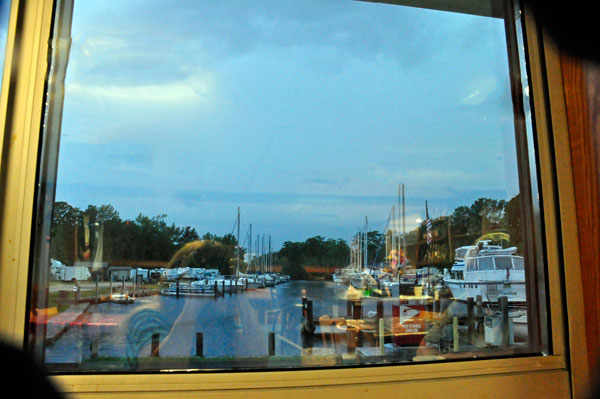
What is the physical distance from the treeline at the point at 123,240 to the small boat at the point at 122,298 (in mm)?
114

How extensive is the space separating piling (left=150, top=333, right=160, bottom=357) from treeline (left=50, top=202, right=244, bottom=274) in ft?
0.97

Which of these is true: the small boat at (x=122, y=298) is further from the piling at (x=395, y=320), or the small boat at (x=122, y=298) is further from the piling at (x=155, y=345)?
the piling at (x=395, y=320)

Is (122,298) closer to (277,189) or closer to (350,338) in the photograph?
(350,338)

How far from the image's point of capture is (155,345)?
1104 millimetres

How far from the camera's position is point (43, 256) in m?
0.76

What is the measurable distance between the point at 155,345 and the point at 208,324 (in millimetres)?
524

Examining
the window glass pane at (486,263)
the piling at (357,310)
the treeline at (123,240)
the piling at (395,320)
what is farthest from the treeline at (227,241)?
the piling at (395,320)

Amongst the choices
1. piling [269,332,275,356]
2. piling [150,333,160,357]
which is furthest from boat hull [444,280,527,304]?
piling [150,333,160,357]

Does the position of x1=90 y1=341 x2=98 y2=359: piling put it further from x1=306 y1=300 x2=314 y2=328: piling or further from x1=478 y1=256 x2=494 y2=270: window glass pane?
x1=478 y1=256 x2=494 y2=270: window glass pane

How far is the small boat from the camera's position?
1.37 metres

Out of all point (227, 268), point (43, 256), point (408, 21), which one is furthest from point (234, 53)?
point (43, 256)

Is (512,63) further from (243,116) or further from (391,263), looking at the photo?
(391,263)

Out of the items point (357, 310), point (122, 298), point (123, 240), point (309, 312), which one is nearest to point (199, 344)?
point (122, 298)

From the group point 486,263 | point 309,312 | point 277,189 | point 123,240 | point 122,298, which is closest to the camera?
point 122,298
